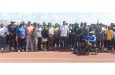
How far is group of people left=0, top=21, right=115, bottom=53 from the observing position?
1562 centimetres

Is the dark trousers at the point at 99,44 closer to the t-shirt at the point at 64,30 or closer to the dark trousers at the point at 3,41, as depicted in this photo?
the t-shirt at the point at 64,30

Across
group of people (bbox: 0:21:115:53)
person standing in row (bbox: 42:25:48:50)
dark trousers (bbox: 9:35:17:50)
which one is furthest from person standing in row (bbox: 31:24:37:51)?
dark trousers (bbox: 9:35:17:50)

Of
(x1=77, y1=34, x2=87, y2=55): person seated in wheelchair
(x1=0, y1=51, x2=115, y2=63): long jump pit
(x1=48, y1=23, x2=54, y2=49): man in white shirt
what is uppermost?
(x1=48, y1=23, x2=54, y2=49): man in white shirt

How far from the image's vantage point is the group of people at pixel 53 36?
15617mm

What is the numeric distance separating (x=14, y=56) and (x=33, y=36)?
159 centimetres

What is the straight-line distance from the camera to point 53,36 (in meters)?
16.2

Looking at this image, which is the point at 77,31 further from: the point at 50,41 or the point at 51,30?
the point at 50,41

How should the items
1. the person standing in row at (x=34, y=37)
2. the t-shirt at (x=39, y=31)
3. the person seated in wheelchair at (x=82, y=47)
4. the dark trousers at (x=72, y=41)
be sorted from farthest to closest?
the dark trousers at (x=72, y=41)
the t-shirt at (x=39, y=31)
the person standing in row at (x=34, y=37)
the person seated in wheelchair at (x=82, y=47)

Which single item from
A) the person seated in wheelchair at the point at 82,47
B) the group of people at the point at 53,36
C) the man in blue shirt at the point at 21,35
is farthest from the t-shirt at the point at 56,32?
the man in blue shirt at the point at 21,35

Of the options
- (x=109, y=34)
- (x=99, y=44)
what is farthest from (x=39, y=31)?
(x=109, y=34)

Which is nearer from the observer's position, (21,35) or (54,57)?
(54,57)

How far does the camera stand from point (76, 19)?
17484mm

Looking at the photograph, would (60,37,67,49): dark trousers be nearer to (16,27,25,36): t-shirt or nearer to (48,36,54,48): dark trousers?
(48,36,54,48): dark trousers
